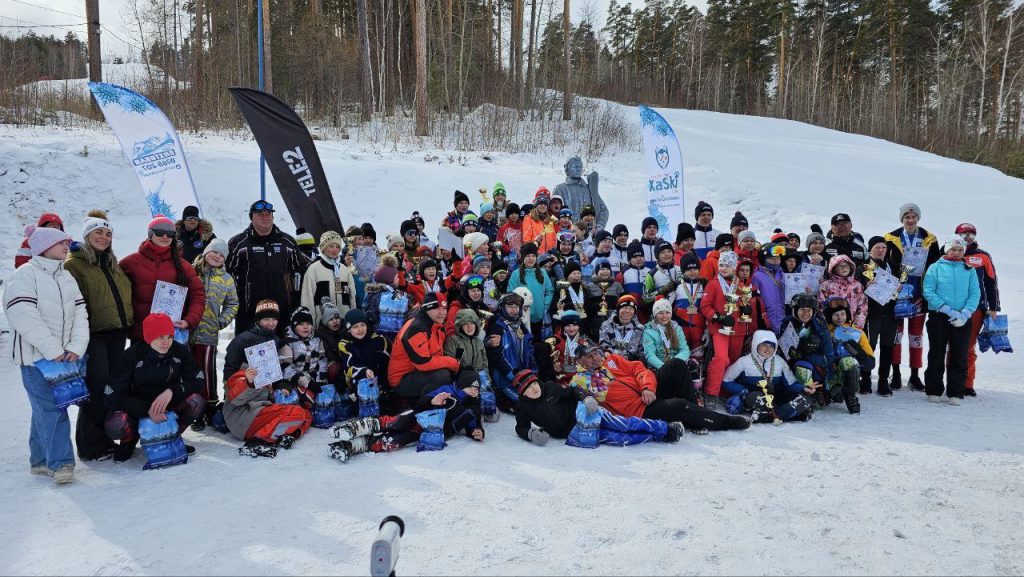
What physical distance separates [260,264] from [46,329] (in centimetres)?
189

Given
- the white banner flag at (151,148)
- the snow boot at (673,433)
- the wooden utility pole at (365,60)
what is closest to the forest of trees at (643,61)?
the wooden utility pole at (365,60)

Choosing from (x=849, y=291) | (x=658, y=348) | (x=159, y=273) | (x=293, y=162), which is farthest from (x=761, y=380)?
(x=293, y=162)

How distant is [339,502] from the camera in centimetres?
357

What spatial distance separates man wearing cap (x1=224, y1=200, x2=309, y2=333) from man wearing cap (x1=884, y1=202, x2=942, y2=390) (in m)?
6.37

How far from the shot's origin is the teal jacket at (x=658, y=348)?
5.45 m

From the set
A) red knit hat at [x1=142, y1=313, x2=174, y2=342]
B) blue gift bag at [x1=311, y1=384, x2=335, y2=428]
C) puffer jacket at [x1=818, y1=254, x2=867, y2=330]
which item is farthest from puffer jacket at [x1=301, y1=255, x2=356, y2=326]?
puffer jacket at [x1=818, y1=254, x2=867, y2=330]

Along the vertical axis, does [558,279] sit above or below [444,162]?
below

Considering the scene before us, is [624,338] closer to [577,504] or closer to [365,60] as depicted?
[577,504]

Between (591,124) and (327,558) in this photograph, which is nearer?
(327,558)

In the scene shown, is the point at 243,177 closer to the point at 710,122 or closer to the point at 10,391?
the point at 10,391

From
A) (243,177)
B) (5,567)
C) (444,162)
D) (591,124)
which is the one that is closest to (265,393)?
(5,567)

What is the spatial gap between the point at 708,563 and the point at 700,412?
206 cm

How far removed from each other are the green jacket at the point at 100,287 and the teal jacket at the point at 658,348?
435 cm

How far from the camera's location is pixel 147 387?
4.18m
